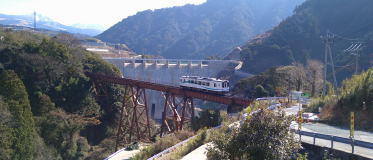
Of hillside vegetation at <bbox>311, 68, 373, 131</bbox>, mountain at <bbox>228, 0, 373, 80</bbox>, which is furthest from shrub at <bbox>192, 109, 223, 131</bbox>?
mountain at <bbox>228, 0, 373, 80</bbox>

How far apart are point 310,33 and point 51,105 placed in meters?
68.9

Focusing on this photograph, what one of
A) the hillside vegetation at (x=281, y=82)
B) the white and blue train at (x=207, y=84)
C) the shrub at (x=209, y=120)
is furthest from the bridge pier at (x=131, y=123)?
the hillside vegetation at (x=281, y=82)

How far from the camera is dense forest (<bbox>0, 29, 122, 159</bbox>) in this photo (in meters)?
23.7

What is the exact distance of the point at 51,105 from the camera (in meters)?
32.8

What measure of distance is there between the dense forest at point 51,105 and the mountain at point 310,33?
44.8 m

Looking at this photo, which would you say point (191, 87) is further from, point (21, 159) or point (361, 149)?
point (361, 149)

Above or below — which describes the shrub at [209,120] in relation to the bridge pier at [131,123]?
above

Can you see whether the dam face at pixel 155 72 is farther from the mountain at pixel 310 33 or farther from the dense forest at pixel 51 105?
the dense forest at pixel 51 105

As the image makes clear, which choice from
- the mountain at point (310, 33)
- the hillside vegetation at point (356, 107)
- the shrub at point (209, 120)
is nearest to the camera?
the hillside vegetation at point (356, 107)

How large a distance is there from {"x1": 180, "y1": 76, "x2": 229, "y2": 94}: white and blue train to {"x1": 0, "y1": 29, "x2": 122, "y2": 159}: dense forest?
9989 millimetres

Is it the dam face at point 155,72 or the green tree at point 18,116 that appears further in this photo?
the dam face at point 155,72

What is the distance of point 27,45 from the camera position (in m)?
38.5

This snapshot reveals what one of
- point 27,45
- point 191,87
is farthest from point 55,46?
point 191,87

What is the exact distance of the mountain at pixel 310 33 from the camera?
251 ft
